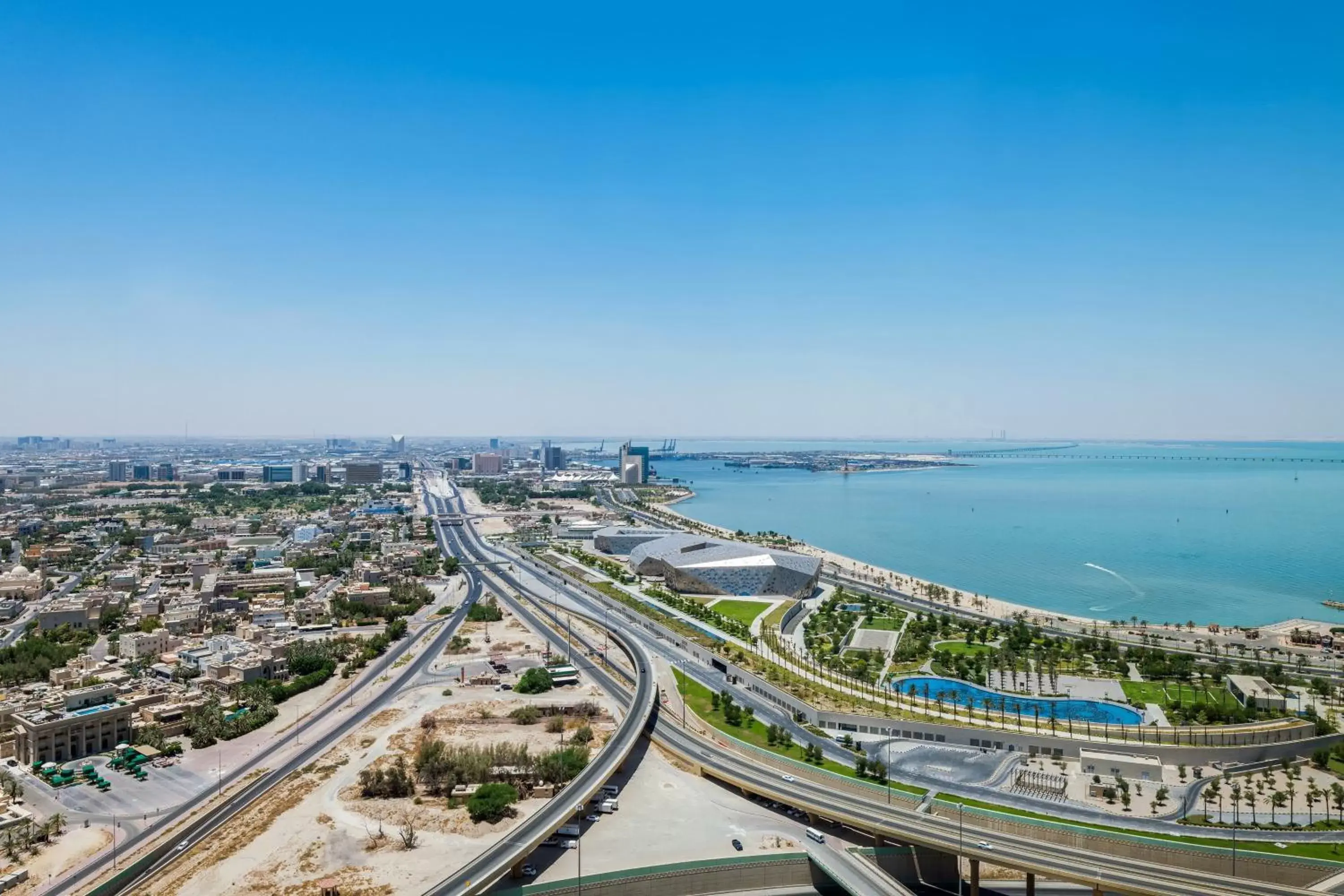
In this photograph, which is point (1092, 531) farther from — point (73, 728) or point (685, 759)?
point (73, 728)

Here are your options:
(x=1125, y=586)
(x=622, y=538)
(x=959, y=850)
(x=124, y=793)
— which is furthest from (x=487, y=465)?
(x=959, y=850)

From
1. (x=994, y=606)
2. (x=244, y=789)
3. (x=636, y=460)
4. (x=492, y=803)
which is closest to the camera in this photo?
(x=492, y=803)

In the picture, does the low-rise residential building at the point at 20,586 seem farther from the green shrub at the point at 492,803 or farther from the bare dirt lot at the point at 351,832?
the green shrub at the point at 492,803

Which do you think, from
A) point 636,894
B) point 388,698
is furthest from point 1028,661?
point 388,698

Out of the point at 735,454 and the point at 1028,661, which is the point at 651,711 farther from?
the point at 735,454

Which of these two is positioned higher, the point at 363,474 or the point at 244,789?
the point at 363,474

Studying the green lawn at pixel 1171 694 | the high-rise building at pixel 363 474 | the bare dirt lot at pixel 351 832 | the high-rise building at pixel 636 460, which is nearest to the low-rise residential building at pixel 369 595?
the bare dirt lot at pixel 351 832
